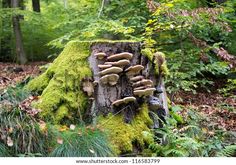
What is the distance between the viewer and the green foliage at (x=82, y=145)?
116 inches

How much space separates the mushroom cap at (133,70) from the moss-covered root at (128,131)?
0.36 meters

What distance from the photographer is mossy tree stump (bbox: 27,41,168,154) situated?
341 cm

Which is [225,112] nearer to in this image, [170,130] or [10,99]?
[170,130]

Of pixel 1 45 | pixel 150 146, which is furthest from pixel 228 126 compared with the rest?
pixel 1 45

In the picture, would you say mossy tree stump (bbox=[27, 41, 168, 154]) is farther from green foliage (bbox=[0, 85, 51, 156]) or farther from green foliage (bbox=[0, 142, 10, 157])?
green foliage (bbox=[0, 142, 10, 157])

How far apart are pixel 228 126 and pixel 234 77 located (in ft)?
11.7

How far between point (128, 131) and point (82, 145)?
60 cm

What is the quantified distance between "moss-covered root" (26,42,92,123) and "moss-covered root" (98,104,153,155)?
33cm

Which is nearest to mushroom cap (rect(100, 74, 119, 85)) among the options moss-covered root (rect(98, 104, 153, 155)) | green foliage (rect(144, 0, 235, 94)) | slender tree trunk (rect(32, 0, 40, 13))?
moss-covered root (rect(98, 104, 153, 155))

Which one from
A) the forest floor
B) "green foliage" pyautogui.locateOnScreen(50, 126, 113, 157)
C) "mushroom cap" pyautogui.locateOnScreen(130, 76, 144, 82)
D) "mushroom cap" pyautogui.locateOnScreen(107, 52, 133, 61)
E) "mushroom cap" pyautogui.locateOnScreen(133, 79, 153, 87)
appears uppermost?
"mushroom cap" pyautogui.locateOnScreen(107, 52, 133, 61)

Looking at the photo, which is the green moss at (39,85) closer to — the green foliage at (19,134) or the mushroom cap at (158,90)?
the green foliage at (19,134)

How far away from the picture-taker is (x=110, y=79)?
343 centimetres

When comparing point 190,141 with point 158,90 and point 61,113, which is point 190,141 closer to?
point 158,90

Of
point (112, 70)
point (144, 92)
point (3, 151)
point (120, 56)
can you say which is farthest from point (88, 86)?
point (3, 151)
